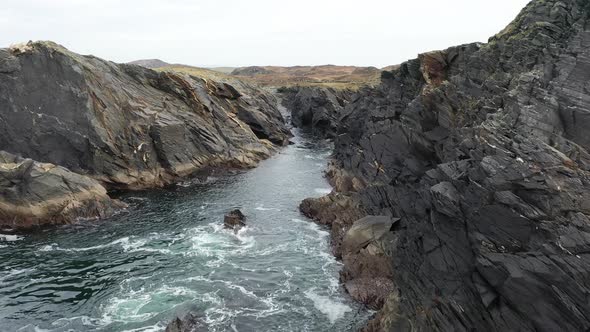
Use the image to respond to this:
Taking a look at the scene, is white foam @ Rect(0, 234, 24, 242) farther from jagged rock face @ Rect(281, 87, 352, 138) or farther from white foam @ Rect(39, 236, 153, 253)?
jagged rock face @ Rect(281, 87, 352, 138)

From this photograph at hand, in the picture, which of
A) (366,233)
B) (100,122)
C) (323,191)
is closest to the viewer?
(366,233)

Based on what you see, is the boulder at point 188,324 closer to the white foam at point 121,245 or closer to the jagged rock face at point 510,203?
the jagged rock face at point 510,203

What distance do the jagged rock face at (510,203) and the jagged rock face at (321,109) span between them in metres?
86.7

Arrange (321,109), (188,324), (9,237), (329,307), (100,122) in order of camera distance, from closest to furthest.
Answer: (188,324)
(329,307)
(9,237)
(100,122)
(321,109)

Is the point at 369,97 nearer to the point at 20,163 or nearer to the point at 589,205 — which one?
the point at 20,163

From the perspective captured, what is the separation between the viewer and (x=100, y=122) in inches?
3132

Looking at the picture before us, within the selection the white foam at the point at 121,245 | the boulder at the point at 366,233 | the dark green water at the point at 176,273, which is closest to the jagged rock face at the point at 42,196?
the dark green water at the point at 176,273

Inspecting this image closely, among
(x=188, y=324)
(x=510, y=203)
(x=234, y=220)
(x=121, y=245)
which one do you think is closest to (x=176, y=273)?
(x=121, y=245)

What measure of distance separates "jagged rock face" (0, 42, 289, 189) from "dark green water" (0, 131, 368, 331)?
38.3 ft

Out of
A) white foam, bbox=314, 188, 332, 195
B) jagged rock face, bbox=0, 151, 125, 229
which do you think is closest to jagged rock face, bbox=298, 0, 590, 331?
white foam, bbox=314, 188, 332, 195

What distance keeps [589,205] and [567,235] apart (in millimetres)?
2467

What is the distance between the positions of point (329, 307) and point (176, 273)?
1729 centimetres

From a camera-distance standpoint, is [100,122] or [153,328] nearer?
[153,328]

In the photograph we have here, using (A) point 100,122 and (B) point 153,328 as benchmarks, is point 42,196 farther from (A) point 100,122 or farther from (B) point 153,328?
(B) point 153,328
